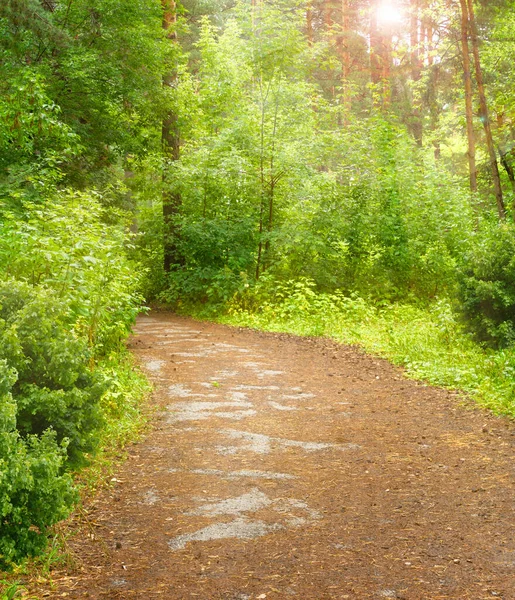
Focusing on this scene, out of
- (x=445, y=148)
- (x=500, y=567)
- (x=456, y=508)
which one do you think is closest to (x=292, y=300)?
(x=456, y=508)

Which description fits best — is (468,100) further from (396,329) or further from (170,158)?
(170,158)

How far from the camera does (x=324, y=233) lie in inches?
586

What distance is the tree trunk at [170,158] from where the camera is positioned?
16.5 m

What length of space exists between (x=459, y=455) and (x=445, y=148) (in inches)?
1263

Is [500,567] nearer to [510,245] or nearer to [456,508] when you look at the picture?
[456,508]

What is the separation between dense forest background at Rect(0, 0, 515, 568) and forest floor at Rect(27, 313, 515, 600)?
3.06 ft

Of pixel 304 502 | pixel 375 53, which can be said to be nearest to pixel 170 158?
pixel 375 53

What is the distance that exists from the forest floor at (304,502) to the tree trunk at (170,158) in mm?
8913

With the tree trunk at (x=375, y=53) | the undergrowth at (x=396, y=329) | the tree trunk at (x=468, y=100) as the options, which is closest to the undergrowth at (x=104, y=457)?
the undergrowth at (x=396, y=329)

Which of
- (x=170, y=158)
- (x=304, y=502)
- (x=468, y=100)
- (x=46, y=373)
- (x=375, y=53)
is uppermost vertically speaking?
(x=375, y=53)

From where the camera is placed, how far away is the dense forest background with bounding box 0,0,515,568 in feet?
27.8

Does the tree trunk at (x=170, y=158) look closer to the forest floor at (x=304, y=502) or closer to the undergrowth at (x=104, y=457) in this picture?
the undergrowth at (x=104, y=457)

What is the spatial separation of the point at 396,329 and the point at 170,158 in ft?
26.7

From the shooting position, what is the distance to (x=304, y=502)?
457cm
